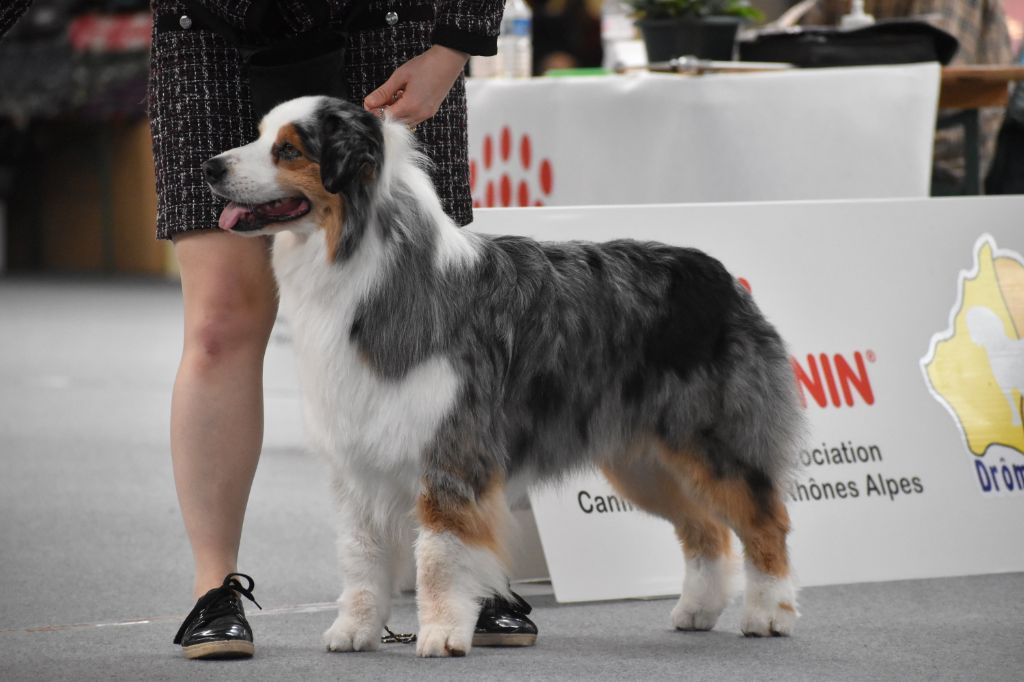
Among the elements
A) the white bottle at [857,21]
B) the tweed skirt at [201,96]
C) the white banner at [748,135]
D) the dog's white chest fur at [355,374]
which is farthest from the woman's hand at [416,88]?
the white bottle at [857,21]

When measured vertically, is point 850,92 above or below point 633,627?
above

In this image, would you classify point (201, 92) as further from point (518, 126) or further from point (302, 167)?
point (518, 126)

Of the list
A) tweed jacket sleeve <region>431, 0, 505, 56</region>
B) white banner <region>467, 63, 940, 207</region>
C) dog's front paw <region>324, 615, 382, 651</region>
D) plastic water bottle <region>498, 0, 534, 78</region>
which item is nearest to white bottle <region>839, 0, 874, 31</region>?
white banner <region>467, 63, 940, 207</region>

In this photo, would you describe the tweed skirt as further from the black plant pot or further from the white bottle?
the white bottle

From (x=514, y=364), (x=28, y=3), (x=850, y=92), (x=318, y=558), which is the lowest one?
(x=318, y=558)

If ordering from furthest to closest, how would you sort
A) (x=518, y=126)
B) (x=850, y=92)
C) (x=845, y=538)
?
1. (x=518, y=126)
2. (x=850, y=92)
3. (x=845, y=538)

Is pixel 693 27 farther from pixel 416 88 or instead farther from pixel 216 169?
pixel 216 169

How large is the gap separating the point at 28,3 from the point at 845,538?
2.07 metres

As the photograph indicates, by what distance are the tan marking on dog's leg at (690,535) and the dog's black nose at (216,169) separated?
98 centimetres

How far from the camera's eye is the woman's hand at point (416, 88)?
256cm

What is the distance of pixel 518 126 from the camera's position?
4.67 m

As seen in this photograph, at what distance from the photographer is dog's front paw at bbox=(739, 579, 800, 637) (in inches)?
108

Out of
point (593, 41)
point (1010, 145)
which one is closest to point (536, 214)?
point (1010, 145)

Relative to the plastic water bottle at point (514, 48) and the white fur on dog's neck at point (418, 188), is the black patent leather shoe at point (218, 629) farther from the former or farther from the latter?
the plastic water bottle at point (514, 48)
